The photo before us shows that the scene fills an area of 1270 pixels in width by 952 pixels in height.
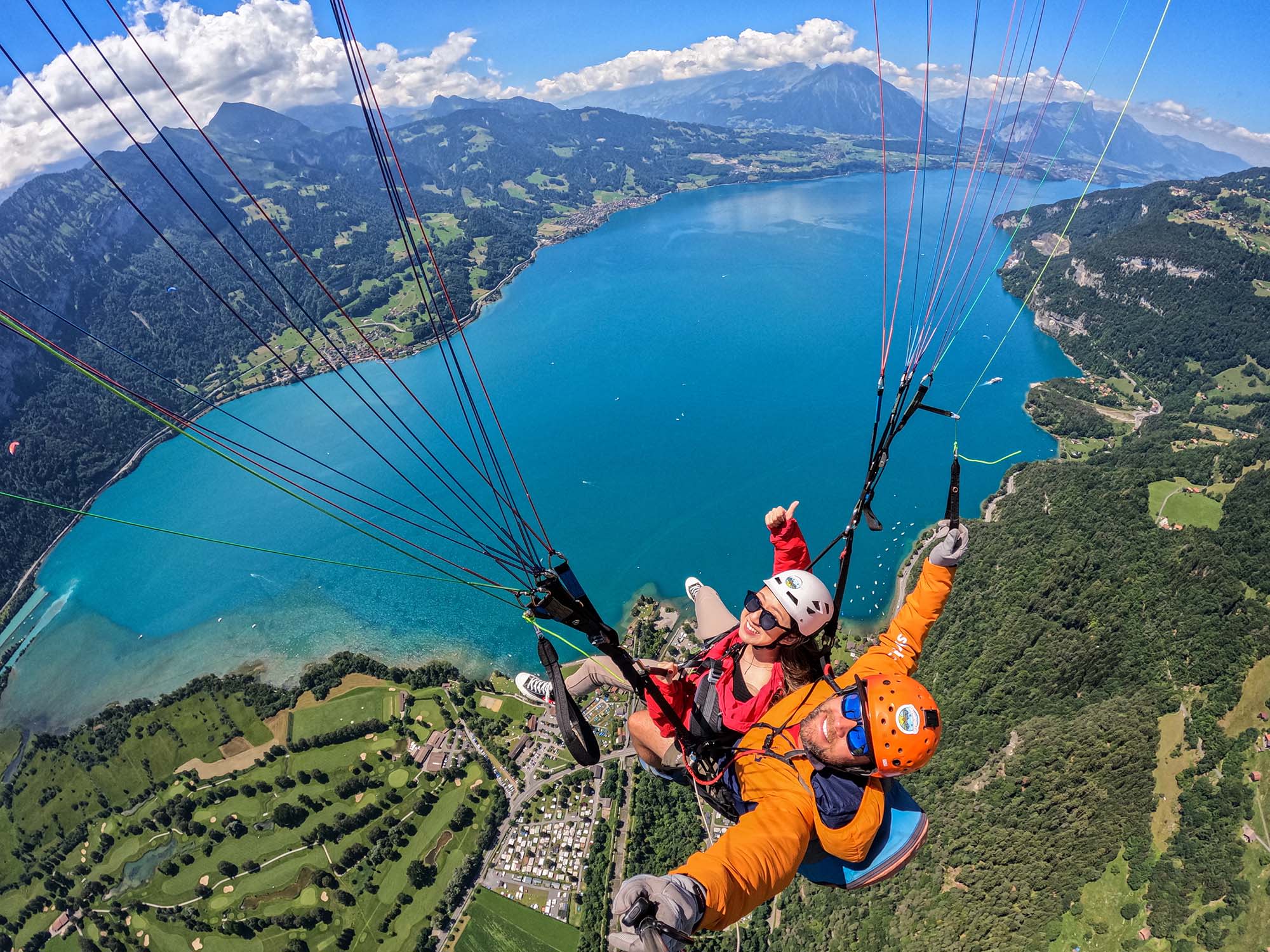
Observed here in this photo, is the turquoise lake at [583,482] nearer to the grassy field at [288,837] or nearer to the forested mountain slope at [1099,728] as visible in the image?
the grassy field at [288,837]

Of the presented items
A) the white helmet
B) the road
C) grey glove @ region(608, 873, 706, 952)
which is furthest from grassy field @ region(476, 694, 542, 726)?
grey glove @ region(608, 873, 706, 952)

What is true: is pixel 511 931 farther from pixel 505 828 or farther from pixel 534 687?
pixel 534 687

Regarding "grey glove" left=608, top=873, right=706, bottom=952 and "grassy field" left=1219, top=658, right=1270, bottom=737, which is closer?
"grey glove" left=608, top=873, right=706, bottom=952

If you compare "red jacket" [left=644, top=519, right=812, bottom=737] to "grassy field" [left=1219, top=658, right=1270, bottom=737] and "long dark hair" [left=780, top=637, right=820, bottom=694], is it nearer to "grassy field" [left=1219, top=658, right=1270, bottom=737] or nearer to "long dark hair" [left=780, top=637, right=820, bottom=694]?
"long dark hair" [left=780, top=637, right=820, bottom=694]

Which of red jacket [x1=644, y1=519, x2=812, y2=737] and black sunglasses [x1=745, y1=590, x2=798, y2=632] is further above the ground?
black sunglasses [x1=745, y1=590, x2=798, y2=632]

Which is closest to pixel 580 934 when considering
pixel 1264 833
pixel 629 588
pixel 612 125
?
pixel 629 588

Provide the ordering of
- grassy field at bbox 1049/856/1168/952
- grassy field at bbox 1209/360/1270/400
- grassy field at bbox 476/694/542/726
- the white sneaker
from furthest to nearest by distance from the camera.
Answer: grassy field at bbox 1209/360/1270/400
grassy field at bbox 476/694/542/726
grassy field at bbox 1049/856/1168/952
the white sneaker

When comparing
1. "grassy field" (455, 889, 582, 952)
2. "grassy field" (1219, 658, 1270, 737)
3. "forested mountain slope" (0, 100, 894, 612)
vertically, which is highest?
"forested mountain slope" (0, 100, 894, 612)
